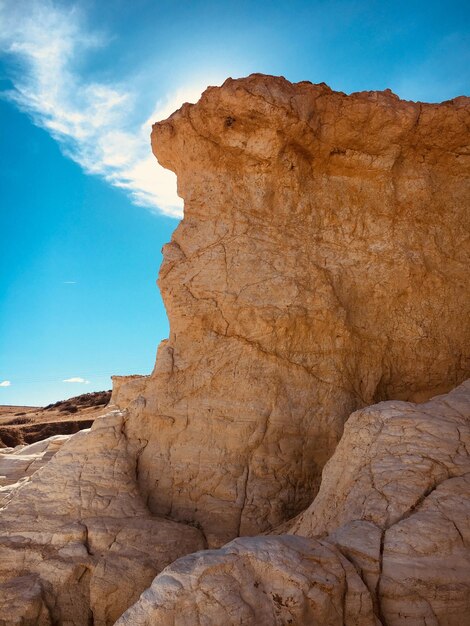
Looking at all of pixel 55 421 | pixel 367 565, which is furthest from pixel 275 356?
pixel 55 421

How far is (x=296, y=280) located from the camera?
27.7 feet

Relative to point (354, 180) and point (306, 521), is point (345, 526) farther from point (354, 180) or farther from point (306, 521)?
point (354, 180)

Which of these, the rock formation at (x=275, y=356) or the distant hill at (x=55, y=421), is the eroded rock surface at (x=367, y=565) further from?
the distant hill at (x=55, y=421)

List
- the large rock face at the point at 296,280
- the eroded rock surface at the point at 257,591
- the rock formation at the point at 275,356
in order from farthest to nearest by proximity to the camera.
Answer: the large rock face at the point at 296,280 → the rock formation at the point at 275,356 → the eroded rock surface at the point at 257,591

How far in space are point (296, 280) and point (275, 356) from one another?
4.17 ft

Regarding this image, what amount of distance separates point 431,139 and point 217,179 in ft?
12.1

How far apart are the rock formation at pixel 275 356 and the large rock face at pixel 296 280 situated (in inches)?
1.2

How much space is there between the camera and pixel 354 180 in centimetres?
915

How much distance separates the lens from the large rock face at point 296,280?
311 inches

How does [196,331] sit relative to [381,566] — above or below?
above

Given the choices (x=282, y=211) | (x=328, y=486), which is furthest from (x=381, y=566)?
(x=282, y=211)

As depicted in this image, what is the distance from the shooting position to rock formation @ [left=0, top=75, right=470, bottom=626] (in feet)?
20.9

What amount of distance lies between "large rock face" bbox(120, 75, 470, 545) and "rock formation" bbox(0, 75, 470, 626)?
3cm

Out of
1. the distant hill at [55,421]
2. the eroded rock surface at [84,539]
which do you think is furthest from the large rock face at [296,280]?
the distant hill at [55,421]
